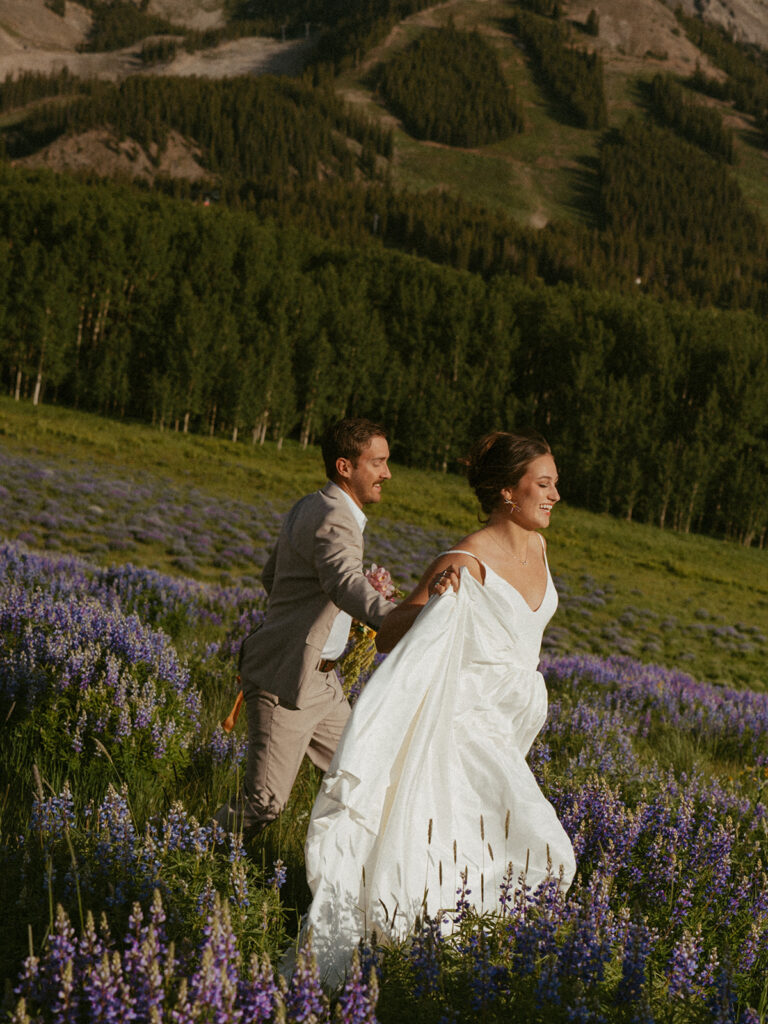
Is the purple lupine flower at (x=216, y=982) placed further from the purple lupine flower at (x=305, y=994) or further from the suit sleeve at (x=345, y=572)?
the suit sleeve at (x=345, y=572)

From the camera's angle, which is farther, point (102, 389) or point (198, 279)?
point (198, 279)

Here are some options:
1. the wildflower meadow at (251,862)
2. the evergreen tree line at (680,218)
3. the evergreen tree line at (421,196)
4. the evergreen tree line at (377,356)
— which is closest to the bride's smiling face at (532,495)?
the wildflower meadow at (251,862)

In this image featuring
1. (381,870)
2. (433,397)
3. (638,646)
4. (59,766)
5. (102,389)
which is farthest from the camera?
(433,397)

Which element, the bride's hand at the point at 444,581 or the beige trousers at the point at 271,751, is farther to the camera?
the beige trousers at the point at 271,751

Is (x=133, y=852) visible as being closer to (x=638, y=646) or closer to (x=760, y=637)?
(x=638, y=646)

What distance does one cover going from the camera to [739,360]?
5406 centimetres

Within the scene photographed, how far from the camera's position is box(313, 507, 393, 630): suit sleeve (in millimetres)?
4027

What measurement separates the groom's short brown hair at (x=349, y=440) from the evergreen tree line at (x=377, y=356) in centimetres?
4561

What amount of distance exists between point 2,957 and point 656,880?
112 inches

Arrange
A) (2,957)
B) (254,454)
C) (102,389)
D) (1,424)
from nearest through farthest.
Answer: (2,957), (1,424), (254,454), (102,389)

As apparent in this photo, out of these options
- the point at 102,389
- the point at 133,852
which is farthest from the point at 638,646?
the point at 102,389

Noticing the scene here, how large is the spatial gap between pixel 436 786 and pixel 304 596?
113cm

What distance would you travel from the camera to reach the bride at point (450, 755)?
3.68 m

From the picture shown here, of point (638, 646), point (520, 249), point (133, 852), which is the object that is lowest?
point (638, 646)
